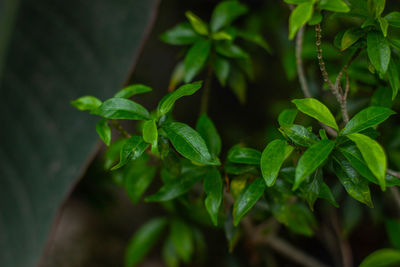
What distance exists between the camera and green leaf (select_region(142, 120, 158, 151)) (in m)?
0.65

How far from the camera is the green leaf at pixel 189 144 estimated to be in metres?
0.67

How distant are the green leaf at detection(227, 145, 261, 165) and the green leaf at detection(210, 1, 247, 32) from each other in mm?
352

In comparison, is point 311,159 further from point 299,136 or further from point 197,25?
point 197,25

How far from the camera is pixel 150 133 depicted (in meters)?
0.66

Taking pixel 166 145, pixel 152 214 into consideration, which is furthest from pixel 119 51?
pixel 152 214

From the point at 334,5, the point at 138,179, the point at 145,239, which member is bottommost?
the point at 145,239

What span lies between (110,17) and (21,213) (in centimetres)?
59

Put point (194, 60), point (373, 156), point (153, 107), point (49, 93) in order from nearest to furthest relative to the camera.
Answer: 1. point (373, 156)
2. point (194, 60)
3. point (49, 93)
4. point (153, 107)

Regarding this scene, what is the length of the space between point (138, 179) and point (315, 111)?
48cm

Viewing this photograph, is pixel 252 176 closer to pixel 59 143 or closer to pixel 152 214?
pixel 59 143

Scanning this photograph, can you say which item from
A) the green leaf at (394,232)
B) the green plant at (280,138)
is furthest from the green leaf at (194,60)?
the green leaf at (394,232)

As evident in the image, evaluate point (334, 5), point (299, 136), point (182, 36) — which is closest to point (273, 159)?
point (299, 136)

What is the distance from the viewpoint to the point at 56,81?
3.86 feet

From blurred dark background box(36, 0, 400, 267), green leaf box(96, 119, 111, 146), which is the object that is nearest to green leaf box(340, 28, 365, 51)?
green leaf box(96, 119, 111, 146)
